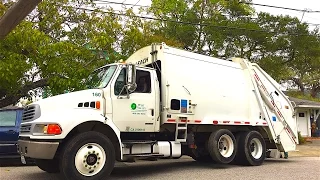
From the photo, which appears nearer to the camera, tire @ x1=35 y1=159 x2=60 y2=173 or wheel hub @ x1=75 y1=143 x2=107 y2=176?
wheel hub @ x1=75 y1=143 x2=107 y2=176

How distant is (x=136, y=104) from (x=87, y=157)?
6.08ft

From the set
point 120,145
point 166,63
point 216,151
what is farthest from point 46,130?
point 216,151

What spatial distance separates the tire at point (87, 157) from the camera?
277 inches

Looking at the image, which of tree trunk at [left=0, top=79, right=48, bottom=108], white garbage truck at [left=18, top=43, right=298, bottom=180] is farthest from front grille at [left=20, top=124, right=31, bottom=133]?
tree trunk at [left=0, top=79, right=48, bottom=108]

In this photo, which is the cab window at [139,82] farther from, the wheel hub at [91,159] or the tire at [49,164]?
the tire at [49,164]

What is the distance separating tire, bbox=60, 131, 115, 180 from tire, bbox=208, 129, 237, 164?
10.9 feet

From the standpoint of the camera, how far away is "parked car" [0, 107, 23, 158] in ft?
31.9

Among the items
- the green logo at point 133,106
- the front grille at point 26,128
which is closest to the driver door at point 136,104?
the green logo at point 133,106

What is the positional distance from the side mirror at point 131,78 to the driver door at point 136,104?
0.48 ft

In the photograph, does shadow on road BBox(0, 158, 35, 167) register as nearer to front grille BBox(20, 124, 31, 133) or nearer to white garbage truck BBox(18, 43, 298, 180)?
white garbage truck BBox(18, 43, 298, 180)

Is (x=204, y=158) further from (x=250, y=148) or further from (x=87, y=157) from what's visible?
(x=87, y=157)

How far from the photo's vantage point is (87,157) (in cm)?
726

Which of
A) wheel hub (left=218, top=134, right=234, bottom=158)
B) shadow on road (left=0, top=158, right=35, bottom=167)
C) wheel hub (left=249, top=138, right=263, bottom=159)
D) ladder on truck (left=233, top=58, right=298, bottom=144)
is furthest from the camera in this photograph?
ladder on truck (left=233, top=58, right=298, bottom=144)

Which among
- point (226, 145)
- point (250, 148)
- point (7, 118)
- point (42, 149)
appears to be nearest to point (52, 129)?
point (42, 149)
